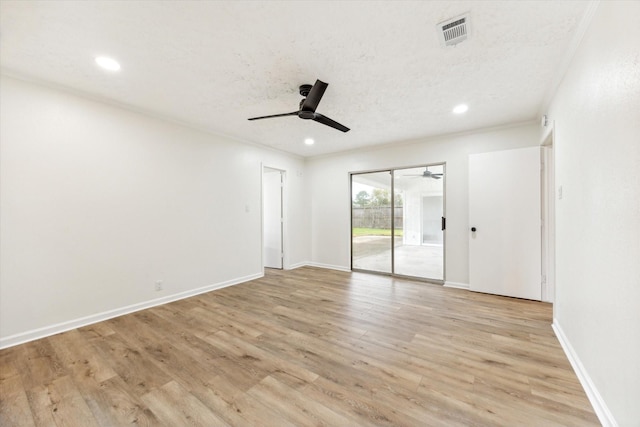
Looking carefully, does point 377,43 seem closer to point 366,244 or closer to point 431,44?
point 431,44

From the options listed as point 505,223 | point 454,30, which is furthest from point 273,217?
point 454,30

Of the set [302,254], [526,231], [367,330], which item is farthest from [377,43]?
[302,254]

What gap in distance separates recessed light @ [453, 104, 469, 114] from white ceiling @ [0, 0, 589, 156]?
0.09 meters

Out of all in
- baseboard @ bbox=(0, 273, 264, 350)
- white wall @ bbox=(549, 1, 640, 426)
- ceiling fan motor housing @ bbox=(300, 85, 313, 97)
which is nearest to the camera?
white wall @ bbox=(549, 1, 640, 426)

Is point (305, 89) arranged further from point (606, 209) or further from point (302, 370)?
point (302, 370)

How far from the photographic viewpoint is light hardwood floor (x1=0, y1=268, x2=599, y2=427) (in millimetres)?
1592

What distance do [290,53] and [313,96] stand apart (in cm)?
45

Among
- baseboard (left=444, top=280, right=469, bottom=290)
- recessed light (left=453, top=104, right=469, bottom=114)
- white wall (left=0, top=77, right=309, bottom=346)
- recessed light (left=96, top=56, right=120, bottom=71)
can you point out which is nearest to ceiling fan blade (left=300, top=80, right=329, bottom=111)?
recessed light (left=96, top=56, right=120, bottom=71)

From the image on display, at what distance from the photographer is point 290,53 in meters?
2.16

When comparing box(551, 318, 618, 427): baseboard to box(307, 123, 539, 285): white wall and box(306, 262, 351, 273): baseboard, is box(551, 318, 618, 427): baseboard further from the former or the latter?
box(306, 262, 351, 273): baseboard

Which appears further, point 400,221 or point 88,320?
point 400,221

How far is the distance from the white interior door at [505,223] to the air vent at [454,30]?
249 centimetres

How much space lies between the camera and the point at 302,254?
5973mm

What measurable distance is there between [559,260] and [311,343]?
253cm
